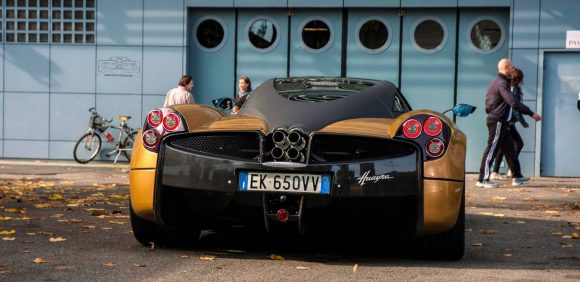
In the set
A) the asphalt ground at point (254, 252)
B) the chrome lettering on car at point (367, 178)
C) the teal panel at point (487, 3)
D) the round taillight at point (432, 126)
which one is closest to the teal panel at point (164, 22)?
the teal panel at point (487, 3)

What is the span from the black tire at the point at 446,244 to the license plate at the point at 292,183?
3.01ft

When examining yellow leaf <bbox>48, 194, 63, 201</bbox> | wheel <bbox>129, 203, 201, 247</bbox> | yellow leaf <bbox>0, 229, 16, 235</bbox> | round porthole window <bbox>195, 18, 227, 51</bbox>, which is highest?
round porthole window <bbox>195, 18, 227, 51</bbox>

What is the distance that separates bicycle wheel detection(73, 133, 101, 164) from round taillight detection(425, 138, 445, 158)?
45.4ft

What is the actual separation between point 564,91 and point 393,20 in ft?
10.7

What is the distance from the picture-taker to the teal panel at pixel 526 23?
19.0 metres

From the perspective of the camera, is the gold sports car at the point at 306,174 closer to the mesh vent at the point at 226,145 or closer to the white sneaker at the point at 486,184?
the mesh vent at the point at 226,145

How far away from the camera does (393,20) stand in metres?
19.7

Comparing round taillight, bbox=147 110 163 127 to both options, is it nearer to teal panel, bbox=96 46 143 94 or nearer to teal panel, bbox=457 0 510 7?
teal panel, bbox=457 0 510 7

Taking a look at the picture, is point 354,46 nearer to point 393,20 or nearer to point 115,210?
point 393,20

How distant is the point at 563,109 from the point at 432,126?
1294 cm

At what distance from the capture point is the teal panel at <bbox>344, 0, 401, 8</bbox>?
19484 mm

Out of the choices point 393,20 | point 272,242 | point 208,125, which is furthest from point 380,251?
point 393,20

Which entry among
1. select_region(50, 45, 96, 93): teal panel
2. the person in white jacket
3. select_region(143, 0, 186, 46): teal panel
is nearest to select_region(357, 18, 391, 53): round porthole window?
select_region(143, 0, 186, 46): teal panel

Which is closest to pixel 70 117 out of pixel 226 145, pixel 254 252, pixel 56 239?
pixel 56 239
